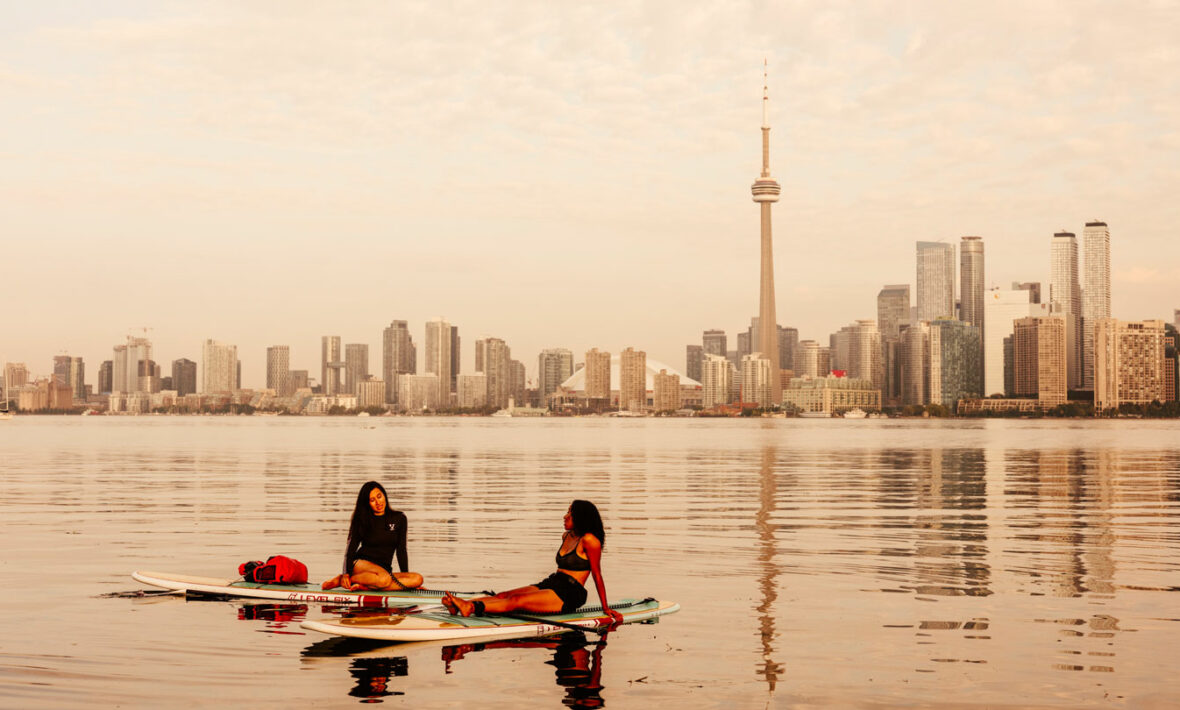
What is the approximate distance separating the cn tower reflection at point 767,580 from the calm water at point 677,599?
7cm

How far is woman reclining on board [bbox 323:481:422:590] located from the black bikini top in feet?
9.21

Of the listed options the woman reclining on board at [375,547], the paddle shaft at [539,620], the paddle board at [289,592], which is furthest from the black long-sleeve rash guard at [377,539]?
the paddle shaft at [539,620]

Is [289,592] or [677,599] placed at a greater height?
[289,592]

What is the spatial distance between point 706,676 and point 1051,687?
3.97m

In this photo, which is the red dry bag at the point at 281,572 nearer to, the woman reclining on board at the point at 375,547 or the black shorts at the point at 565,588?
the woman reclining on board at the point at 375,547

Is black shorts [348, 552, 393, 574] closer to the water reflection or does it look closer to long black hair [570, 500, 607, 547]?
the water reflection

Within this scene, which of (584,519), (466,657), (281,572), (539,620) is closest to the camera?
(466,657)

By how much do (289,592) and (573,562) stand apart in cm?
517

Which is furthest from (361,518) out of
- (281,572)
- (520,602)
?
(520,602)

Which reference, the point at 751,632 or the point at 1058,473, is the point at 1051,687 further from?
the point at 1058,473

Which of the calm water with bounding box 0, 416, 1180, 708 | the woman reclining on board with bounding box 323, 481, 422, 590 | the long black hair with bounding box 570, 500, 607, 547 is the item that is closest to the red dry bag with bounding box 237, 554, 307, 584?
the calm water with bounding box 0, 416, 1180, 708

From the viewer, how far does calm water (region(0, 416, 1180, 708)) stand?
13.1 m

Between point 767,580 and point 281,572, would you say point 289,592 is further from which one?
point 767,580

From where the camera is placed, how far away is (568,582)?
1584 centimetres
